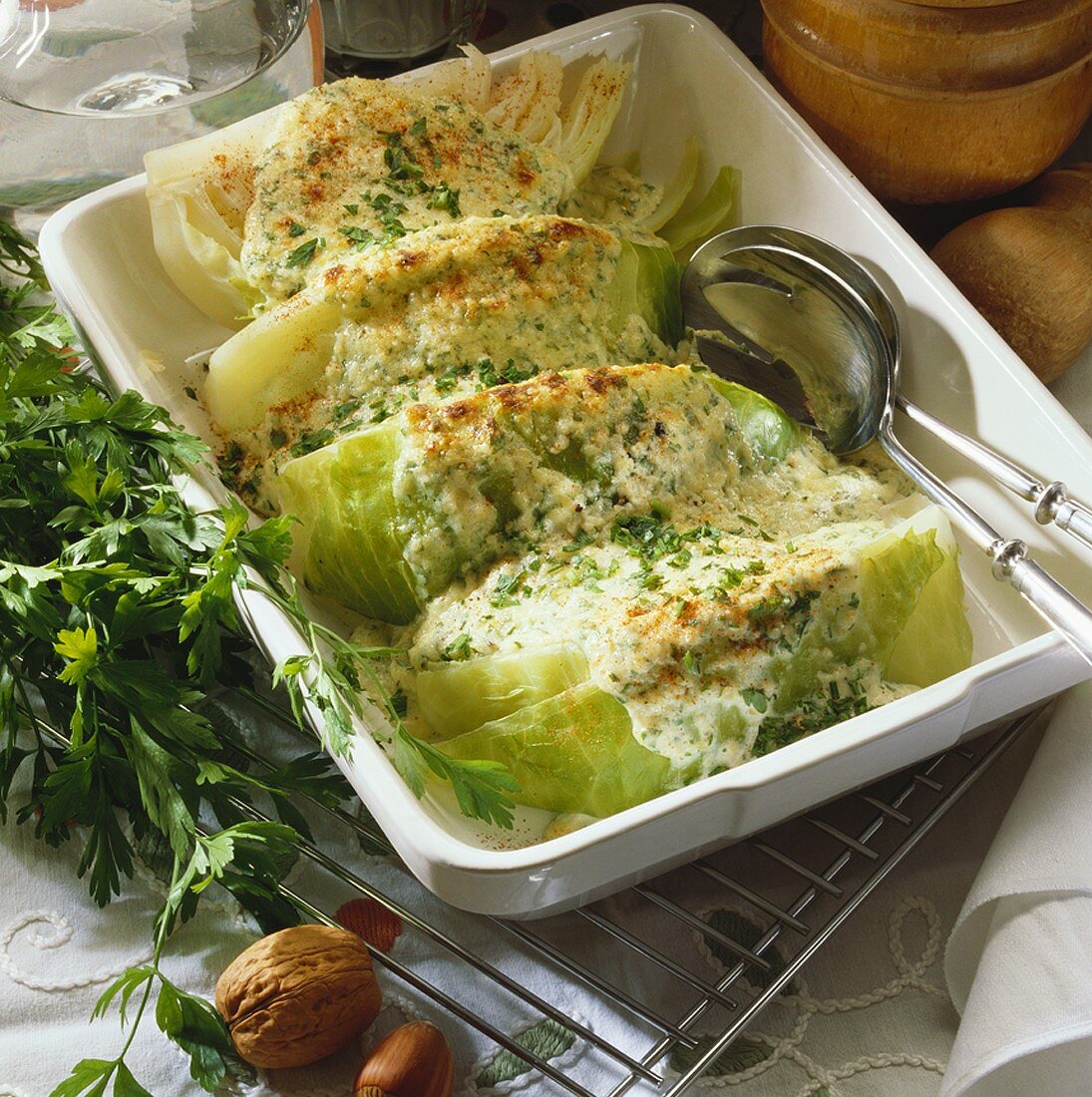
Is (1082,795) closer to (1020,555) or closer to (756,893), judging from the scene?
(1020,555)

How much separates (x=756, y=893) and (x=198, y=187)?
156 centimetres

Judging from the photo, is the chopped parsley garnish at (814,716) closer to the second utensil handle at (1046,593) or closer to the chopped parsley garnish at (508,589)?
the second utensil handle at (1046,593)

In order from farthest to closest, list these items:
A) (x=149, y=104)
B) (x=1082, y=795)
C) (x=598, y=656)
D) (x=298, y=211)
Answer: (x=149, y=104) → (x=298, y=211) → (x=1082, y=795) → (x=598, y=656)

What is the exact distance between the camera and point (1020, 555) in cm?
218

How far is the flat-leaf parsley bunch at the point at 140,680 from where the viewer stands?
192 cm

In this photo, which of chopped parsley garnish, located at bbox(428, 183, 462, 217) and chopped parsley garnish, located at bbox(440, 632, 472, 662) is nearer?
chopped parsley garnish, located at bbox(440, 632, 472, 662)

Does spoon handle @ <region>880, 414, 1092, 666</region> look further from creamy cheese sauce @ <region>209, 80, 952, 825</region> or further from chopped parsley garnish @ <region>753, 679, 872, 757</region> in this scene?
chopped parsley garnish @ <region>753, 679, 872, 757</region>

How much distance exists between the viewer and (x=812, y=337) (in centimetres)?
267

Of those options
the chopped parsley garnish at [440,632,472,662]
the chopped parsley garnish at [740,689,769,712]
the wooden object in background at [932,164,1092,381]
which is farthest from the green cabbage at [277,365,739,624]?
the wooden object in background at [932,164,1092,381]

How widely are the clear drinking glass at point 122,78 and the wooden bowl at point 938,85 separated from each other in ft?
3.50

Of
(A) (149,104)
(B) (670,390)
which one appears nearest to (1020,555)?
(B) (670,390)

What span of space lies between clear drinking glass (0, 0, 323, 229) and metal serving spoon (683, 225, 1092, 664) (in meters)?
1.03

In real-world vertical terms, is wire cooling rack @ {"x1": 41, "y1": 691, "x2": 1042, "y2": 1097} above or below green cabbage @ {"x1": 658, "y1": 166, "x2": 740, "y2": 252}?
below

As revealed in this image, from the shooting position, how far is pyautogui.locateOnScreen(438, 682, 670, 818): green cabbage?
1926mm
